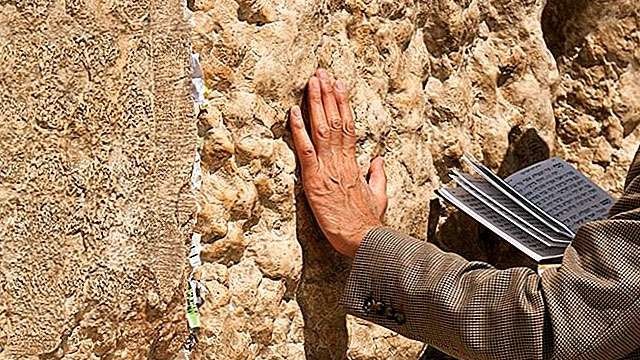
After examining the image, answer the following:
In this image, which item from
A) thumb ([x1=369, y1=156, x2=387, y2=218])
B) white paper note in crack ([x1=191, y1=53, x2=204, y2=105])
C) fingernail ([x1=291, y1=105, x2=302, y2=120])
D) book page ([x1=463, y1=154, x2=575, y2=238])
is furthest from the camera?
book page ([x1=463, y1=154, x2=575, y2=238])

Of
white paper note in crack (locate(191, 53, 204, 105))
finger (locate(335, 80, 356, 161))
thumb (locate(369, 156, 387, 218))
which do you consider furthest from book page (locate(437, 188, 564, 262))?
white paper note in crack (locate(191, 53, 204, 105))

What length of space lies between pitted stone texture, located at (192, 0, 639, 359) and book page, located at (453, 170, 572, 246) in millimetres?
79

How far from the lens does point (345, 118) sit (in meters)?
1.77

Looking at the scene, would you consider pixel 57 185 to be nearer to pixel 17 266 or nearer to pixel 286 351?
pixel 17 266

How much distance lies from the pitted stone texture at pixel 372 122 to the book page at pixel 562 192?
0.09 metres

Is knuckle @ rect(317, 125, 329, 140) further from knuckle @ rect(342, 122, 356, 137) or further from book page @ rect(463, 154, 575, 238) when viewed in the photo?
book page @ rect(463, 154, 575, 238)

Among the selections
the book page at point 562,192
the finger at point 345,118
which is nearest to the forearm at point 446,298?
the finger at point 345,118

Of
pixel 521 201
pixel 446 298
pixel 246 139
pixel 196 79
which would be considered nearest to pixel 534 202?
pixel 521 201

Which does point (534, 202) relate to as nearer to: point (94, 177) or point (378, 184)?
point (378, 184)

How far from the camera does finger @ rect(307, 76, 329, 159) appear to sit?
1.73 meters

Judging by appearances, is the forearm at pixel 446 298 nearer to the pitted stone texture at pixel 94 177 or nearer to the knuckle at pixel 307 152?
the knuckle at pixel 307 152

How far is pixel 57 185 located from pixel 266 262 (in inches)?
17.8

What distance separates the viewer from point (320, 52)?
1764mm

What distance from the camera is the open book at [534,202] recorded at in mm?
1928
